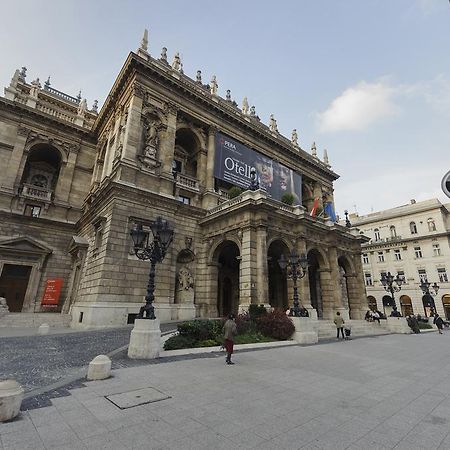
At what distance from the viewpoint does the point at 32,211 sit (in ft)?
77.5

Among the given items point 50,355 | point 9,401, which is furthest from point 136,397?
point 50,355

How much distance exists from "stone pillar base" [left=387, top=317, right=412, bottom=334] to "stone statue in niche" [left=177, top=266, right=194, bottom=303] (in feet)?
54.8

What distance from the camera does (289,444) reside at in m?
3.64

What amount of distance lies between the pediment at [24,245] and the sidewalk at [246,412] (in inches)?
775

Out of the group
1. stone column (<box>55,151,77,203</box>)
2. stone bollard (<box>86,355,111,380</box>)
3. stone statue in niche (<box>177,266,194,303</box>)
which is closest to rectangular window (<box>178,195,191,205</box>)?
stone statue in niche (<box>177,266,194,303</box>)

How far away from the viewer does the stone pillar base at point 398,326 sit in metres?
21.7

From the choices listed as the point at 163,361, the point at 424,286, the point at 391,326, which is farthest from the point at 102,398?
the point at 424,286

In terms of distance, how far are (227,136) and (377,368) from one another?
22.9 m

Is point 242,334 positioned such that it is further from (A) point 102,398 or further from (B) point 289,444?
(B) point 289,444

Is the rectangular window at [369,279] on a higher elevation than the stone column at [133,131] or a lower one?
lower

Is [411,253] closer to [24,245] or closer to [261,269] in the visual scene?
[261,269]

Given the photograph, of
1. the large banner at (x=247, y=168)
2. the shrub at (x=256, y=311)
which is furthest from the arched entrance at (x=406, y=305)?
the shrub at (x=256, y=311)

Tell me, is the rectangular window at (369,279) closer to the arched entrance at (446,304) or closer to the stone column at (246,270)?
the arched entrance at (446,304)

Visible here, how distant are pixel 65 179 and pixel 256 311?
2238 cm
